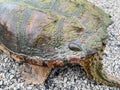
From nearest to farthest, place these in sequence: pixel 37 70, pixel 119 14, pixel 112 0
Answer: pixel 37 70 < pixel 119 14 < pixel 112 0

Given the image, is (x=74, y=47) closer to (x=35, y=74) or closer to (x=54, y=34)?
(x=54, y=34)

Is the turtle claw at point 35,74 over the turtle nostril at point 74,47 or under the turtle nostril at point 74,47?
under

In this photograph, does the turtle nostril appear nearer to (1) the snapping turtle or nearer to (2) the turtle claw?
(1) the snapping turtle

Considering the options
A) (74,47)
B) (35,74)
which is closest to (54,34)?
(74,47)

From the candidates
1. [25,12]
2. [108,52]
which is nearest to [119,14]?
[108,52]

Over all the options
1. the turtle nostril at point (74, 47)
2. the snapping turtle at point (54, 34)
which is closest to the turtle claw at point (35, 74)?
the snapping turtle at point (54, 34)

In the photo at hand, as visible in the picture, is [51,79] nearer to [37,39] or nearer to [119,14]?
[37,39]

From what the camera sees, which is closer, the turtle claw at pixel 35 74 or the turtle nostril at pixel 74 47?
the turtle nostril at pixel 74 47

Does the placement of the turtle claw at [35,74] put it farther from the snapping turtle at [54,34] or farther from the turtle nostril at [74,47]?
the turtle nostril at [74,47]
